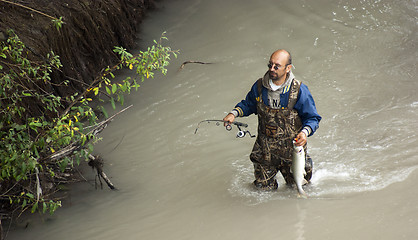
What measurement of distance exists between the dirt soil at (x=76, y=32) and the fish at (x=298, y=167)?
113 inches

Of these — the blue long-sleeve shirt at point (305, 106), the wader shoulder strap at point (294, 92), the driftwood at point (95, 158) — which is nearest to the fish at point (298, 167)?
the blue long-sleeve shirt at point (305, 106)

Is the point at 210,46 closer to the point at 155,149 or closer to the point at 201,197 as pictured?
the point at 155,149

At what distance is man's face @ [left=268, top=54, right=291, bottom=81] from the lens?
476cm

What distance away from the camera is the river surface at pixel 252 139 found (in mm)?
4988

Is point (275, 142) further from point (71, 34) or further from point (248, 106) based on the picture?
point (71, 34)

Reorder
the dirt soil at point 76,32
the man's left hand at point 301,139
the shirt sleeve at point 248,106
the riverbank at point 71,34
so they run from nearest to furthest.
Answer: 1. the man's left hand at point 301,139
2. the shirt sleeve at point 248,106
3. the riverbank at point 71,34
4. the dirt soil at point 76,32

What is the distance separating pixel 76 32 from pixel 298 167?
423cm

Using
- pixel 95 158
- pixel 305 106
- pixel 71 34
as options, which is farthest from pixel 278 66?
pixel 71 34

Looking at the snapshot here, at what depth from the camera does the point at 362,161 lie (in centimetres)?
585

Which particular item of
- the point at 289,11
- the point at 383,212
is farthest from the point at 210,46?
the point at 383,212

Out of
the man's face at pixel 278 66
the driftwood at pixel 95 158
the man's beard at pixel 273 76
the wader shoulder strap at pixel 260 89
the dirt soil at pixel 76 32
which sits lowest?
the driftwood at pixel 95 158

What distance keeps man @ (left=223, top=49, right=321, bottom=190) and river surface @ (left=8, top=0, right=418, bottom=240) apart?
29cm

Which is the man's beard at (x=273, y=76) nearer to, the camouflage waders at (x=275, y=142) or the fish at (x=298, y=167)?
the camouflage waders at (x=275, y=142)

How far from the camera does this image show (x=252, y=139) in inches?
261
